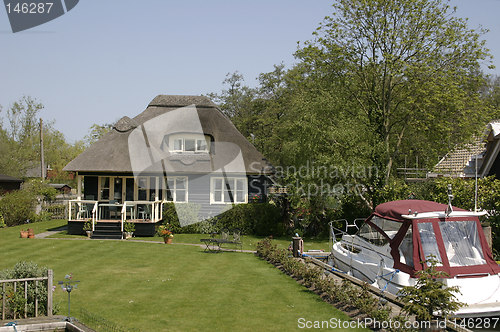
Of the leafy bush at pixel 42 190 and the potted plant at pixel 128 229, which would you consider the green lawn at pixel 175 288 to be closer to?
the potted plant at pixel 128 229

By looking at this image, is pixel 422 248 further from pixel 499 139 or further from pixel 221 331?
pixel 499 139

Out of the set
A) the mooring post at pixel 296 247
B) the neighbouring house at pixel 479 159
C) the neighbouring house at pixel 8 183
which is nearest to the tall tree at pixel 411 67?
the neighbouring house at pixel 479 159

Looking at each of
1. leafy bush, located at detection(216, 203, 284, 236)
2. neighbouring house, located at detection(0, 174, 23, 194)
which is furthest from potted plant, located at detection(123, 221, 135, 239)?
neighbouring house, located at detection(0, 174, 23, 194)

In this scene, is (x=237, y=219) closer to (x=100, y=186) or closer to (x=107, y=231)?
(x=107, y=231)

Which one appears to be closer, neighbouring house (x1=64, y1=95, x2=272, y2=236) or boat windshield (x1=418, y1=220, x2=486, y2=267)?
boat windshield (x1=418, y1=220, x2=486, y2=267)

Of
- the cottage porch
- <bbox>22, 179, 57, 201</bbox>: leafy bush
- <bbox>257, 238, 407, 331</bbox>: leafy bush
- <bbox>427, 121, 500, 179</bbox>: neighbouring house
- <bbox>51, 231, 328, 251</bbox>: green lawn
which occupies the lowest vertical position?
<bbox>51, 231, 328, 251</bbox>: green lawn

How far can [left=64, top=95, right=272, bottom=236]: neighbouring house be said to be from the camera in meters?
26.0

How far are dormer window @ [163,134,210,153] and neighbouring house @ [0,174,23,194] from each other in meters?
19.0

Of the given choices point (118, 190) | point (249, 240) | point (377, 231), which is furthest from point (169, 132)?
point (377, 231)

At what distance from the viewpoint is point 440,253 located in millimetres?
12609

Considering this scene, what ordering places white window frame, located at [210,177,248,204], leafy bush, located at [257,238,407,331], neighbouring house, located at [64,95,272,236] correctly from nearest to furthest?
leafy bush, located at [257,238,407,331] < neighbouring house, located at [64,95,272,236] < white window frame, located at [210,177,248,204]

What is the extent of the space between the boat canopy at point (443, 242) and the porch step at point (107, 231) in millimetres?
15925

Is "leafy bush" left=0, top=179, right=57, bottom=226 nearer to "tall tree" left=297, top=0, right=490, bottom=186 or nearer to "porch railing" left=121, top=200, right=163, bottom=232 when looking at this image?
"porch railing" left=121, top=200, right=163, bottom=232

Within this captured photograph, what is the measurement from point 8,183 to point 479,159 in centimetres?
3857
